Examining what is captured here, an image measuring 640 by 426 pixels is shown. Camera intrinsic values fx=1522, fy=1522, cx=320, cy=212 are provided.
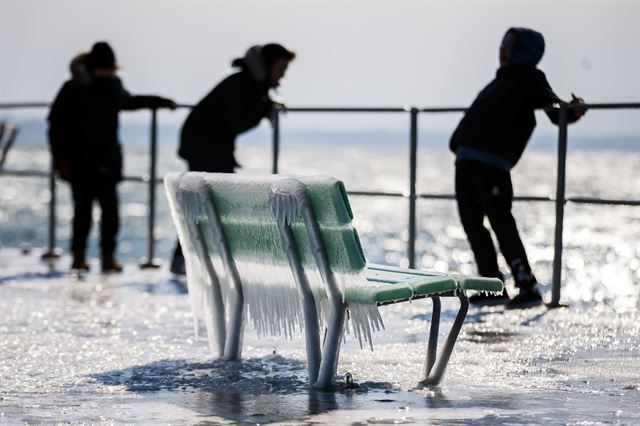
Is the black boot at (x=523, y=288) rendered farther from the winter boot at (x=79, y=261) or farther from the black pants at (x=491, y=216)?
the winter boot at (x=79, y=261)

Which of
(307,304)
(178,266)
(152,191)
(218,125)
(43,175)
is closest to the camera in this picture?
(307,304)

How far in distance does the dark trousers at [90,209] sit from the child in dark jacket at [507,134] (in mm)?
2916

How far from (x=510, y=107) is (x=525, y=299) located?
3.02 feet

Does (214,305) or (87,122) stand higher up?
(87,122)

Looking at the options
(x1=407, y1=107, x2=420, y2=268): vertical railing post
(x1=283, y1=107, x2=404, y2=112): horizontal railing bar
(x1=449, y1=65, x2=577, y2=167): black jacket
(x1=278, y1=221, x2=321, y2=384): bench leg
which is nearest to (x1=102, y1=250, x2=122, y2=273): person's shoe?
(x1=283, y1=107, x2=404, y2=112): horizontal railing bar

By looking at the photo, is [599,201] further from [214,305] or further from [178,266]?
[178,266]

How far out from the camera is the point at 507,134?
7297 mm

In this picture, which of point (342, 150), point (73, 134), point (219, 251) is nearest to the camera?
point (219, 251)

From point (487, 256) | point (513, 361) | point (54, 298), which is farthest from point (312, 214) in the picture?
point (54, 298)

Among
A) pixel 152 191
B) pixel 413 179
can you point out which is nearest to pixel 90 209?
pixel 152 191

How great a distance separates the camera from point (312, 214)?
4.78m

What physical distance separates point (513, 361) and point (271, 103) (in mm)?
3516

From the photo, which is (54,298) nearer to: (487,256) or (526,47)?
(487,256)

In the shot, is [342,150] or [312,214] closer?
[312,214]
